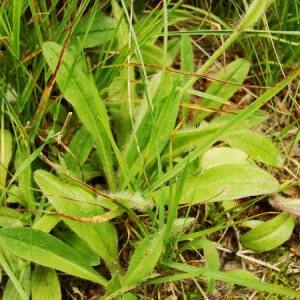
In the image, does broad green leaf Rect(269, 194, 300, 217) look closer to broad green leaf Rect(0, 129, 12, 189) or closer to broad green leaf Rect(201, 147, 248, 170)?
broad green leaf Rect(201, 147, 248, 170)

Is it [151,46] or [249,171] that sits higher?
[151,46]

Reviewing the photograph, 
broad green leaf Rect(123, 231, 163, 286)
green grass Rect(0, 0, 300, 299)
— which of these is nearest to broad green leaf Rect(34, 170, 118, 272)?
green grass Rect(0, 0, 300, 299)

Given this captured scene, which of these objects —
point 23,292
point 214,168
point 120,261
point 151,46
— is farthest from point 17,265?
point 151,46

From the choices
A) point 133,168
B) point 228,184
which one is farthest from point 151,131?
point 228,184

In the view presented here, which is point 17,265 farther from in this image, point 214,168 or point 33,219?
point 214,168

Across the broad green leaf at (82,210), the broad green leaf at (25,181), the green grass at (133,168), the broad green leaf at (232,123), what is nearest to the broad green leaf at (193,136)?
the green grass at (133,168)
